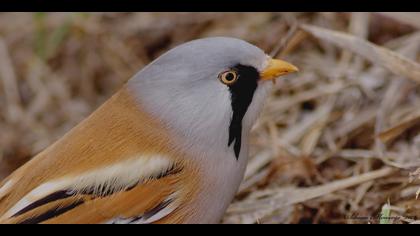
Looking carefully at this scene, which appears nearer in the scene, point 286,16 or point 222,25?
point 286,16

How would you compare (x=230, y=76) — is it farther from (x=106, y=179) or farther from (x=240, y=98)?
(x=106, y=179)

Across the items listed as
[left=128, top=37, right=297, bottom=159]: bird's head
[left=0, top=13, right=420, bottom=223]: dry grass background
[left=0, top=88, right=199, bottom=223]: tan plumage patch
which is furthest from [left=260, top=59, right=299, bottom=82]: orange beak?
[left=0, top=13, right=420, bottom=223]: dry grass background

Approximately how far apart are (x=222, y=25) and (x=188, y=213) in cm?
208

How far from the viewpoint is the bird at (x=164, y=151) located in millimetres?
2689

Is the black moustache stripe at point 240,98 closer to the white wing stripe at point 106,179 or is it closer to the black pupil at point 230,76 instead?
the black pupil at point 230,76

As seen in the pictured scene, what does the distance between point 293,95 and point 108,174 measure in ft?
5.39

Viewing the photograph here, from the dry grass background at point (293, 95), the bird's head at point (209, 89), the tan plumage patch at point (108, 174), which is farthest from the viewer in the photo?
the dry grass background at point (293, 95)

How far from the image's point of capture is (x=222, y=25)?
4.70m

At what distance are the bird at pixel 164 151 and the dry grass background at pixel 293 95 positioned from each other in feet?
1.66

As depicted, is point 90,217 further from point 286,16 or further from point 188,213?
point 286,16

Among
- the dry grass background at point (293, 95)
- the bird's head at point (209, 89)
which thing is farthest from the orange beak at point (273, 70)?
the dry grass background at point (293, 95)

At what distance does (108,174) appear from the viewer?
271 centimetres

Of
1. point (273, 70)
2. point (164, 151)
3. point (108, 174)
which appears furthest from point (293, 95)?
point (108, 174)
